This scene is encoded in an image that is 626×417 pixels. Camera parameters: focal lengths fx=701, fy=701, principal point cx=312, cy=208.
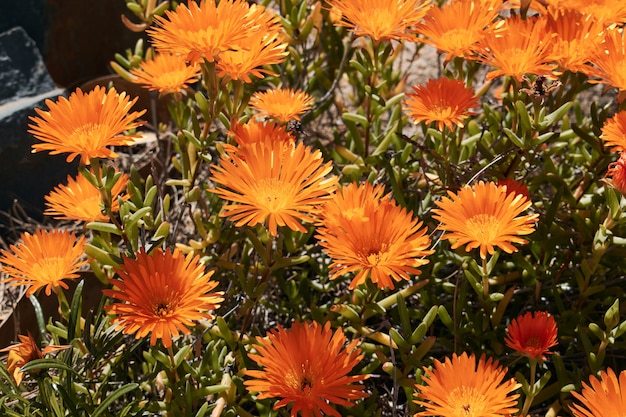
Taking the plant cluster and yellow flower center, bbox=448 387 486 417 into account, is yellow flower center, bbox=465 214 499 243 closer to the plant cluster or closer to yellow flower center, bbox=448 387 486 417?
the plant cluster

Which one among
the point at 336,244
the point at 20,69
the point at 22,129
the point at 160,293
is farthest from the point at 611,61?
the point at 20,69

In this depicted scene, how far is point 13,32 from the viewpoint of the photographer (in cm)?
221

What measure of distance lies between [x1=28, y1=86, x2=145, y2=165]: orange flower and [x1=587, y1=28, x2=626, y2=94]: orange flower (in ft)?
2.67

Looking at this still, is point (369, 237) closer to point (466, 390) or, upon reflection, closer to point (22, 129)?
point (466, 390)

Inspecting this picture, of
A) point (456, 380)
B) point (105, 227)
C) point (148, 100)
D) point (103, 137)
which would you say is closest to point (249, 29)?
point (103, 137)

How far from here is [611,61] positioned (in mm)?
1270

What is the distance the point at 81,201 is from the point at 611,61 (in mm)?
1012

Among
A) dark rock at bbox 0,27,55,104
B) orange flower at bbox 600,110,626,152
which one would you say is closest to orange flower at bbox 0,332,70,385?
orange flower at bbox 600,110,626,152

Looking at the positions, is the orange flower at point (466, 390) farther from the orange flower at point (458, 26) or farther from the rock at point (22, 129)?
the rock at point (22, 129)

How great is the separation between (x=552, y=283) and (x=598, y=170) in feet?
0.86

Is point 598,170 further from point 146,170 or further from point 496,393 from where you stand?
point 146,170

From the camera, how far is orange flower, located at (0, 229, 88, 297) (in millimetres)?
1217

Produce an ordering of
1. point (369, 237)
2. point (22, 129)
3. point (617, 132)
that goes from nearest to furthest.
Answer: point (369, 237), point (617, 132), point (22, 129)

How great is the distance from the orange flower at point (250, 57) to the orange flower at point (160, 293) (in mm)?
351
